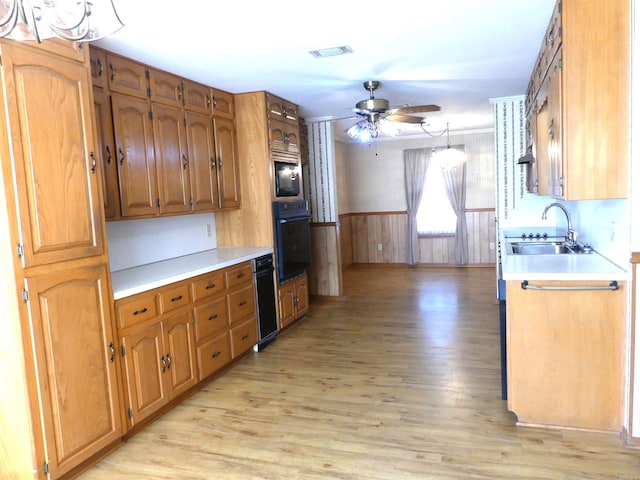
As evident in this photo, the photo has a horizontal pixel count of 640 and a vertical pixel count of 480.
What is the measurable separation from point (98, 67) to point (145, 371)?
76.2 inches

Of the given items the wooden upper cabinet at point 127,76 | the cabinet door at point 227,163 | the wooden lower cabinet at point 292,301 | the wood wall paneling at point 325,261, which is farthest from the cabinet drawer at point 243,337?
the wood wall paneling at point 325,261

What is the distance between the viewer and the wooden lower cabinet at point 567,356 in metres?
2.47

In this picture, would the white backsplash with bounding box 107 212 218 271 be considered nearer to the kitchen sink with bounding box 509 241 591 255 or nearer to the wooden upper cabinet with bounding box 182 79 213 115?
the wooden upper cabinet with bounding box 182 79 213 115

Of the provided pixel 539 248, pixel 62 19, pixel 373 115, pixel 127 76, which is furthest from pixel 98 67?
pixel 539 248

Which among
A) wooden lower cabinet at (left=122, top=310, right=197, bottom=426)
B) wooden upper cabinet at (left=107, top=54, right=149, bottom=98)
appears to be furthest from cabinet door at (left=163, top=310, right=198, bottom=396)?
wooden upper cabinet at (left=107, top=54, right=149, bottom=98)

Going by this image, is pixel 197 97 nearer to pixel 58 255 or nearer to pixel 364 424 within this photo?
pixel 58 255

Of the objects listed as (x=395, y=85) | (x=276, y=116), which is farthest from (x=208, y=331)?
(x=395, y=85)

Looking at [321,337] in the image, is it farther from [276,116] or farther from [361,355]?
[276,116]

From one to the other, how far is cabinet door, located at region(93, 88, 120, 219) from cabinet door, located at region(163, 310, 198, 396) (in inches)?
32.3

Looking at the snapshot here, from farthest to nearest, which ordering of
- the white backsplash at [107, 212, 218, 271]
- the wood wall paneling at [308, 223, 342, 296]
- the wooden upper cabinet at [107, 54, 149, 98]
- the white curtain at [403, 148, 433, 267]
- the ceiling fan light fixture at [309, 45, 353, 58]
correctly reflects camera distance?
the white curtain at [403, 148, 433, 267] → the wood wall paneling at [308, 223, 342, 296] → the white backsplash at [107, 212, 218, 271] → the ceiling fan light fixture at [309, 45, 353, 58] → the wooden upper cabinet at [107, 54, 149, 98]

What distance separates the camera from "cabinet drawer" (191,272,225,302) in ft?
10.9

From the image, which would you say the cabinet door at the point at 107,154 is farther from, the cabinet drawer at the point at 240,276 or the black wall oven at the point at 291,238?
the black wall oven at the point at 291,238

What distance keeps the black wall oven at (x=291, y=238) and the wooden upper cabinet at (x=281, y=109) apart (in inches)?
33.8

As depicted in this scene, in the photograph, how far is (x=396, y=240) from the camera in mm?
8555
